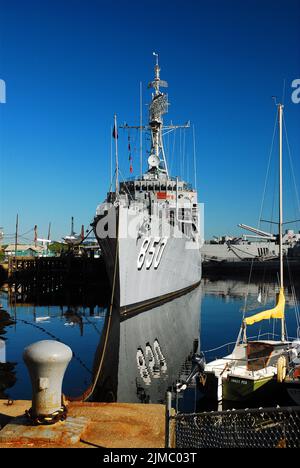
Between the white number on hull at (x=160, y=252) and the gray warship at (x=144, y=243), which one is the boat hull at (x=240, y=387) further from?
the white number on hull at (x=160, y=252)

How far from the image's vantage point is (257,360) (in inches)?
444

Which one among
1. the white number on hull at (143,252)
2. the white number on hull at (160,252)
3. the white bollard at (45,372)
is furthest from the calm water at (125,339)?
the white bollard at (45,372)

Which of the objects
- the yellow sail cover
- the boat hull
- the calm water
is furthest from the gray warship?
the boat hull

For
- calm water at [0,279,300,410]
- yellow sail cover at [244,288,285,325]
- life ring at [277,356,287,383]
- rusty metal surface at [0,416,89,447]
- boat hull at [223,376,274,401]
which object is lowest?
calm water at [0,279,300,410]

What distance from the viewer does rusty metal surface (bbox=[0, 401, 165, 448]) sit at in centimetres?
453

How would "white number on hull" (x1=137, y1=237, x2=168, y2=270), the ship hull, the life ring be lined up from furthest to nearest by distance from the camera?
"white number on hull" (x1=137, y1=237, x2=168, y2=270)
the ship hull
the life ring

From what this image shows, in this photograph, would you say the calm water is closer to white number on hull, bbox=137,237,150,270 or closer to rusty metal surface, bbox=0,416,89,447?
white number on hull, bbox=137,237,150,270

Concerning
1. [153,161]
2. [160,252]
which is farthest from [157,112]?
[160,252]

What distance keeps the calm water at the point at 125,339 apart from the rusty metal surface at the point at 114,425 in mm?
5503

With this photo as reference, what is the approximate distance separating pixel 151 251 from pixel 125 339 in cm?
611

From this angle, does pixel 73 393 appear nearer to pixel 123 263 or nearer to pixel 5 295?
pixel 123 263

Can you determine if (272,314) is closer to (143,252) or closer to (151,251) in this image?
(143,252)

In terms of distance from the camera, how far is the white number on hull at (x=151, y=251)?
21.8 m

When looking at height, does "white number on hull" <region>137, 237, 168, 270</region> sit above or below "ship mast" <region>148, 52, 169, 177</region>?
below
